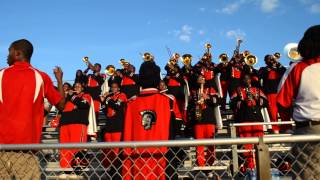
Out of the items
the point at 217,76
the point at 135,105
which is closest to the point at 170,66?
the point at 217,76

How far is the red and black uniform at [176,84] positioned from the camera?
1106cm

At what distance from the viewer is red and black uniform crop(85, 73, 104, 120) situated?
12.2 metres

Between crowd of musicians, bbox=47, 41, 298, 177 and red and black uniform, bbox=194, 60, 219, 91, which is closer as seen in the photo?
crowd of musicians, bbox=47, 41, 298, 177

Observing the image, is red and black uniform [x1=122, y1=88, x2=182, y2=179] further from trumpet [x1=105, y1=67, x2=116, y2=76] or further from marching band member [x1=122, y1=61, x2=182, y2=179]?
trumpet [x1=105, y1=67, x2=116, y2=76]

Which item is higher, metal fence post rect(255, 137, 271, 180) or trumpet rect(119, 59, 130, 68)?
trumpet rect(119, 59, 130, 68)

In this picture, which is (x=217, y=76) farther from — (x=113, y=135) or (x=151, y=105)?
(x=151, y=105)

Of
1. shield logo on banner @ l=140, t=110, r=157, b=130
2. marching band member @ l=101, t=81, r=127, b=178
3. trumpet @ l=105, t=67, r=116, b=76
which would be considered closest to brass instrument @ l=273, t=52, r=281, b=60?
marching band member @ l=101, t=81, r=127, b=178

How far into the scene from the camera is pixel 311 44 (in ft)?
11.3

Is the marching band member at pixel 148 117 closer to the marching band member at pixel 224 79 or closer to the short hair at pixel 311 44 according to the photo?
the short hair at pixel 311 44

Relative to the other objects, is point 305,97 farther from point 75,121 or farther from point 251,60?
point 251,60

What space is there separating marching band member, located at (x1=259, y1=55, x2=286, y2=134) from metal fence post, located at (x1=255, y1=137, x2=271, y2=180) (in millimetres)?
8253

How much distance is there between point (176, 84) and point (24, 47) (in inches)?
309

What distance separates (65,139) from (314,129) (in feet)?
24.2

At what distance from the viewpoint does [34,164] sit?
11.2 ft
